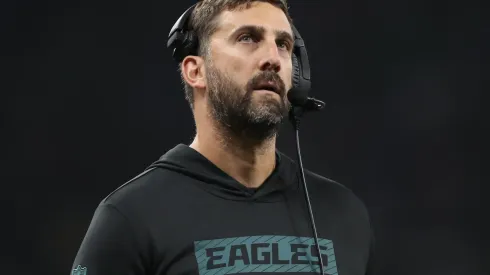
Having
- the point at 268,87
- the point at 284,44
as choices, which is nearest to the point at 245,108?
the point at 268,87

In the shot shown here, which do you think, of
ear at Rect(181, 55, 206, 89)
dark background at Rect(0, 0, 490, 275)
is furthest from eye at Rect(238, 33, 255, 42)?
dark background at Rect(0, 0, 490, 275)

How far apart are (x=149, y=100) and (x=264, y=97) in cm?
158

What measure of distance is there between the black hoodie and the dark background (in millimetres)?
1396

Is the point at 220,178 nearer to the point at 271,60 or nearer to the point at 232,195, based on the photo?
the point at 232,195

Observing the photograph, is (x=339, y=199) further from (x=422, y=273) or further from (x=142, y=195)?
(x=422, y=273)

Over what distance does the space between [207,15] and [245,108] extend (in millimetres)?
211

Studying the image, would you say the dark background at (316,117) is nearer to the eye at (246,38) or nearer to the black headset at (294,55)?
the black headset at (294,55)

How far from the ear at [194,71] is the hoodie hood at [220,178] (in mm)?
121

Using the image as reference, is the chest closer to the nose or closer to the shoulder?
the shoulder

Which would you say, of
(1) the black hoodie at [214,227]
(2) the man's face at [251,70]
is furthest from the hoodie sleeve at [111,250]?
(2) the man's face at [251,70]

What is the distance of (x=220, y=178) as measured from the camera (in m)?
1.31

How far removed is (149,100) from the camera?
2.81m

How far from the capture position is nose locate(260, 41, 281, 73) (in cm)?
129

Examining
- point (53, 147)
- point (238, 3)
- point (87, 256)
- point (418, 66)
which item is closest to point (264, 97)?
point (238, 3)
